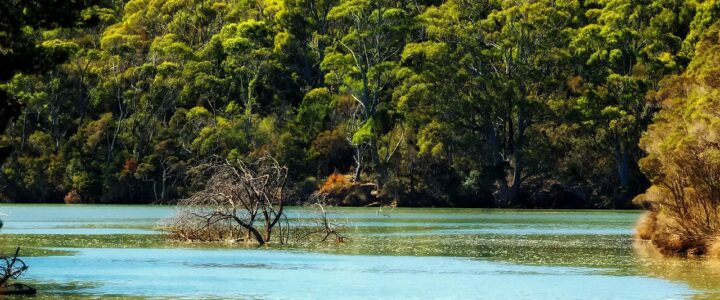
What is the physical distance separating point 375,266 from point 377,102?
6834cm

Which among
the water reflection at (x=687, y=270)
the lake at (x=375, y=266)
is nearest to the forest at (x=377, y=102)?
the lake at (x=375, y=266)

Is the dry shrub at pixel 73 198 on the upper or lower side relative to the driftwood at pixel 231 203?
upper

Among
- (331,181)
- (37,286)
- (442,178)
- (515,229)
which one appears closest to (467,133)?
(442,178)

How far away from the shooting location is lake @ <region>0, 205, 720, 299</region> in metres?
31.1

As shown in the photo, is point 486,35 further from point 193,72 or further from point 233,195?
point 233,195

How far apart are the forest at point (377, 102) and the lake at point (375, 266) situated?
119 feet

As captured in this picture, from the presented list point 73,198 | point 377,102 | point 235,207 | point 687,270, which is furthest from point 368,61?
point 687,270

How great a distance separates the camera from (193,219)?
157ft

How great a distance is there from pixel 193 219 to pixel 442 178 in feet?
174

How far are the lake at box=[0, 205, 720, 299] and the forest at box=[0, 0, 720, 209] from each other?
3613cm

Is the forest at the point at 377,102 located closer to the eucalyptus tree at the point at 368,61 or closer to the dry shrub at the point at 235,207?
the eucalyptus tree at the point at 368,61

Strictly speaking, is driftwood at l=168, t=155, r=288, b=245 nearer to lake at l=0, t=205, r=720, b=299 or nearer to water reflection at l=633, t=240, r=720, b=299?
lake at l=0, t=205, r=720, b=299

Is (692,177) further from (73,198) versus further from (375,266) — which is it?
(73,198)

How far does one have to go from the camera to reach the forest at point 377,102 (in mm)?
96312
